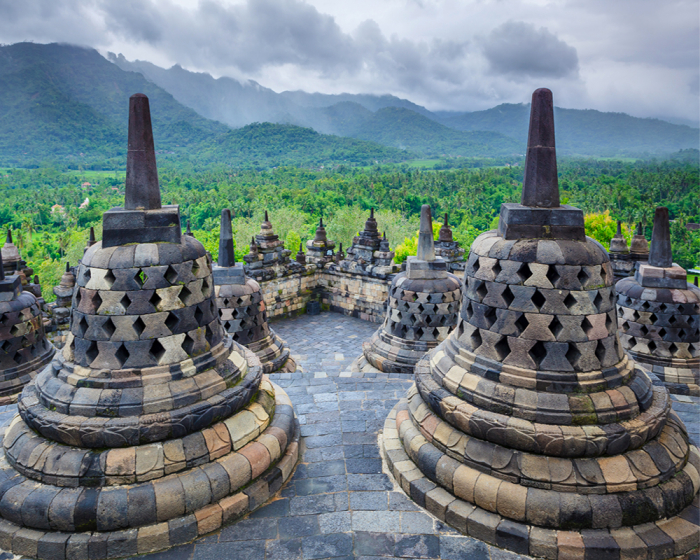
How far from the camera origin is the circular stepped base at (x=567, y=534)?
3859mm

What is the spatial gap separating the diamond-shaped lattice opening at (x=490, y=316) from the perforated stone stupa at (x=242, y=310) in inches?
239

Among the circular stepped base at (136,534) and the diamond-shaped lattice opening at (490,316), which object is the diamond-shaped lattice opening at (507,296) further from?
the circular stepped base at (136,534)

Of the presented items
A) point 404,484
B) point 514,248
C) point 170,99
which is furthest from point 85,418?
point 170,99

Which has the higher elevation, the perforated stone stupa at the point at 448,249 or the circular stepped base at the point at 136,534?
the perforated stone stupa at the point at 448,249

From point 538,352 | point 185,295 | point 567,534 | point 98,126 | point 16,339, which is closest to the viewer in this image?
point 567,534

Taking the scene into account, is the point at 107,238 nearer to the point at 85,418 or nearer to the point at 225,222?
the point at 85,418

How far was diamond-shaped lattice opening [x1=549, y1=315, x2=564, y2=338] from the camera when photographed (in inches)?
173

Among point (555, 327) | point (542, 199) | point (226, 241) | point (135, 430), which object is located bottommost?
point (135, 430)

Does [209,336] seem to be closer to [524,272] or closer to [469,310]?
[469,310]

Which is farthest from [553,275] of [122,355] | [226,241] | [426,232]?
[226,241]

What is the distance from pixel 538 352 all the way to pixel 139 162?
4.24 m

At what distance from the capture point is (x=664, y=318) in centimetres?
791

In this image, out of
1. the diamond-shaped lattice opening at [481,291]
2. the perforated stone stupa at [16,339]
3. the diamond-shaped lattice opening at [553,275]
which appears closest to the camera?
the diamond-shaped lattice opening at [553,275]

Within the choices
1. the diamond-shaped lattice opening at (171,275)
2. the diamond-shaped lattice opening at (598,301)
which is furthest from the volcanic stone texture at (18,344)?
the diamond-shaped lattice opening at (598,301)
